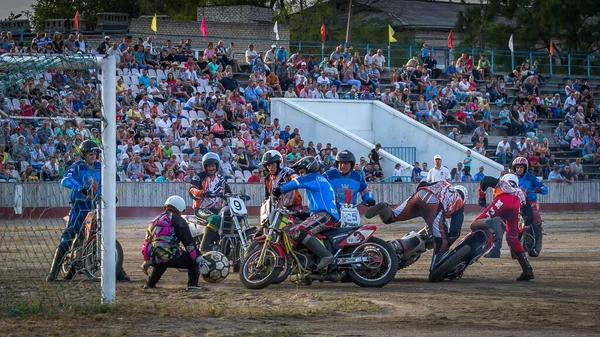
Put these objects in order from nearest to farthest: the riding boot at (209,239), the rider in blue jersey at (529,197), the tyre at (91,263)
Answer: the tyre at (91,263), the riding boot at (209,239), the rider in blue jersey at (529,197)

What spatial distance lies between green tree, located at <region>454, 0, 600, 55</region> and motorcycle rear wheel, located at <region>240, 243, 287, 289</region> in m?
40.9

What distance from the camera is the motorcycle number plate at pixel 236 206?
13.4 m

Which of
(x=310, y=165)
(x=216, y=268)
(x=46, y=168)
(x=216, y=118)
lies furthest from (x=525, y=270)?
(x=216, y=118)

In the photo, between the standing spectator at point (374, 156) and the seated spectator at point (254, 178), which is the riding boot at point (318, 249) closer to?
the seated spectator at point (254, 178)

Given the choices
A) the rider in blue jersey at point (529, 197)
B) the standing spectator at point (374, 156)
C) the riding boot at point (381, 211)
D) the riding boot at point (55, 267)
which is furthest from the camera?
the standing spectator at point (374, 156)

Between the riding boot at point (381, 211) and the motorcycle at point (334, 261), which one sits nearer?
the motorcycle at point (334, 261)

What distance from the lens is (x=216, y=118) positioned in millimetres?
28469

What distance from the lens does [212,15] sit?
51562 millimetres

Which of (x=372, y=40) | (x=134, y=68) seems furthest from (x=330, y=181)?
(x=372, y=40)

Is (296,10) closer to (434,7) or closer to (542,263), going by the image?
(434,7)

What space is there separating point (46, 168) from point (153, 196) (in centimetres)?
662

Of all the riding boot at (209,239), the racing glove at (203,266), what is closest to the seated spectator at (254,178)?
the riding boot at (209,239)

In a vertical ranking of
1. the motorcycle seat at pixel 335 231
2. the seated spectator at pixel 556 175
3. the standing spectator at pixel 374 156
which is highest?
the standing spectator at pixel 374 156

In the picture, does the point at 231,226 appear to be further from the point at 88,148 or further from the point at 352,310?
the point at 352,310
